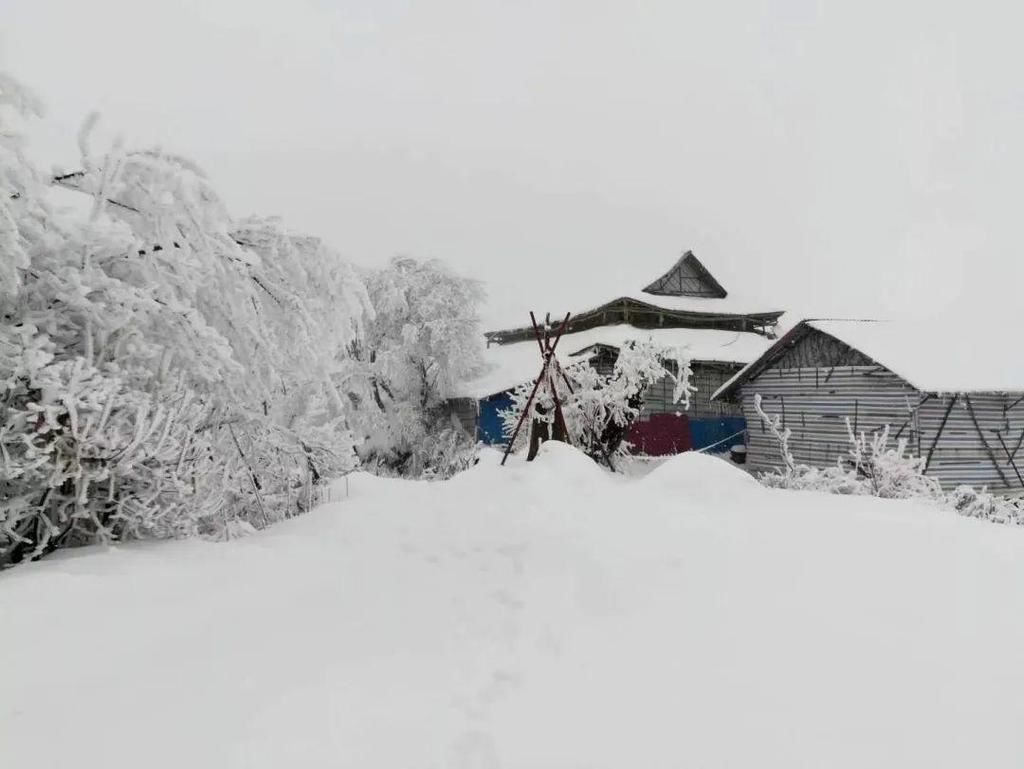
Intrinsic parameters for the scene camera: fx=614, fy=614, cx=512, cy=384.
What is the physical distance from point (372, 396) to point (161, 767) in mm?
22360

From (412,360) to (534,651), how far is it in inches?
846

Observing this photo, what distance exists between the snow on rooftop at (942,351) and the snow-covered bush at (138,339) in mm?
14560

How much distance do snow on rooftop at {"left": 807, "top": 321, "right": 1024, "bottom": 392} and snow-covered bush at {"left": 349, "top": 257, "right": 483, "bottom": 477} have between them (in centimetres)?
1277

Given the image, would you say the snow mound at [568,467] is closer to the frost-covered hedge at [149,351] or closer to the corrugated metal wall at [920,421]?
the frost-covered hedge at [149,351]

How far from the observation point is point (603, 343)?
78.8 feet

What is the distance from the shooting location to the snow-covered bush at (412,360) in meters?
23.9

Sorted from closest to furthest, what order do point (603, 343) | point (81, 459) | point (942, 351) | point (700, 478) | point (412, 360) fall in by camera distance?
point (81, 459) < point (700, 478) < point (942, 351) < point (603, 343) < point (412, 360)

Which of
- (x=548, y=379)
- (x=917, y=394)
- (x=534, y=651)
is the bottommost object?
(x=534, y=651)

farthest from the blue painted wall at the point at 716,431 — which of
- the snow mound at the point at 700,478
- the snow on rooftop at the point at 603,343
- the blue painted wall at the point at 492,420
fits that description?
the snow mound at the point at 700,478

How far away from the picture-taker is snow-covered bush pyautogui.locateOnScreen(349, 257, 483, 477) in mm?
23938

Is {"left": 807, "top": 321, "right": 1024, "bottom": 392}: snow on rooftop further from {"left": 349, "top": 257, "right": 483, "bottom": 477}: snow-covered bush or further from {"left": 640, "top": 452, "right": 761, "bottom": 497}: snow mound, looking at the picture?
{"left": 349, "top": 257, "right": 483, "bottom": 477}: snow-covered bush

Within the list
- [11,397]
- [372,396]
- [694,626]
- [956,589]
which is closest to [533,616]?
[694,626]

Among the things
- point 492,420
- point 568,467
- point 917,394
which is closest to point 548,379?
point 568,467

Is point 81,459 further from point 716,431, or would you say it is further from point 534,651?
point 716,431
